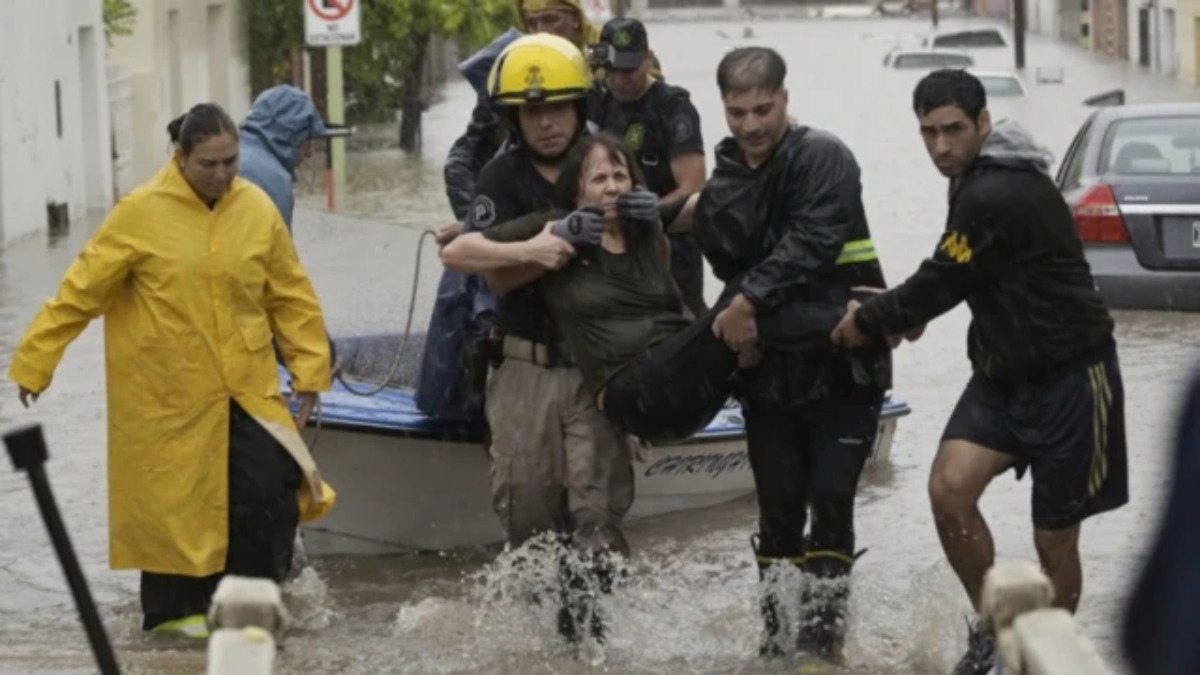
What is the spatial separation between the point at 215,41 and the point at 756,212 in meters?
33.3

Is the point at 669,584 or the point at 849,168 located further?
the point at 669,584

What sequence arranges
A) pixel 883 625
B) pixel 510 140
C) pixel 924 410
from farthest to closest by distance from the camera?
pixel 924 410
pixel 883 625
pixel 510 140

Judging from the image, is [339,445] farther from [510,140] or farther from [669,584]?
[510,140]

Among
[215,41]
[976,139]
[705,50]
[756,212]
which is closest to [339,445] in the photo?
[756,212]

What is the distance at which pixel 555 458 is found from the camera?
7.86m

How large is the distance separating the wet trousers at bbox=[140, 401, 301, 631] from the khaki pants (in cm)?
75

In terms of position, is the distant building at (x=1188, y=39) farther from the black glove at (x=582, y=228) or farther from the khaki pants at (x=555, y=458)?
the black glove at (x=582, y=228)

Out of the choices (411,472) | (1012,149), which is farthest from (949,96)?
(411,472)

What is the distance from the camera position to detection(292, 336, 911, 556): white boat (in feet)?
31.4

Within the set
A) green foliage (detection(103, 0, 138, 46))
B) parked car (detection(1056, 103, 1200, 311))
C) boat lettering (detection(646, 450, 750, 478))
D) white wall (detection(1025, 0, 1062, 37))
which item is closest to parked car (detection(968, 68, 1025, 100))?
green foliage (detection(103, 0, 138, 46))

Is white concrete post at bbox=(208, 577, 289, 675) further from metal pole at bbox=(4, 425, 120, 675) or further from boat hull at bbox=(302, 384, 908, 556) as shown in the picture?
boat hull at bbox=(302, 384, 908, 556)

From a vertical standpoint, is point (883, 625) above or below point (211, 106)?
below

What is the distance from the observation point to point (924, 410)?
46.5 ft

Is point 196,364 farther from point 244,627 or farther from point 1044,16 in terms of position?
point 1044,16
